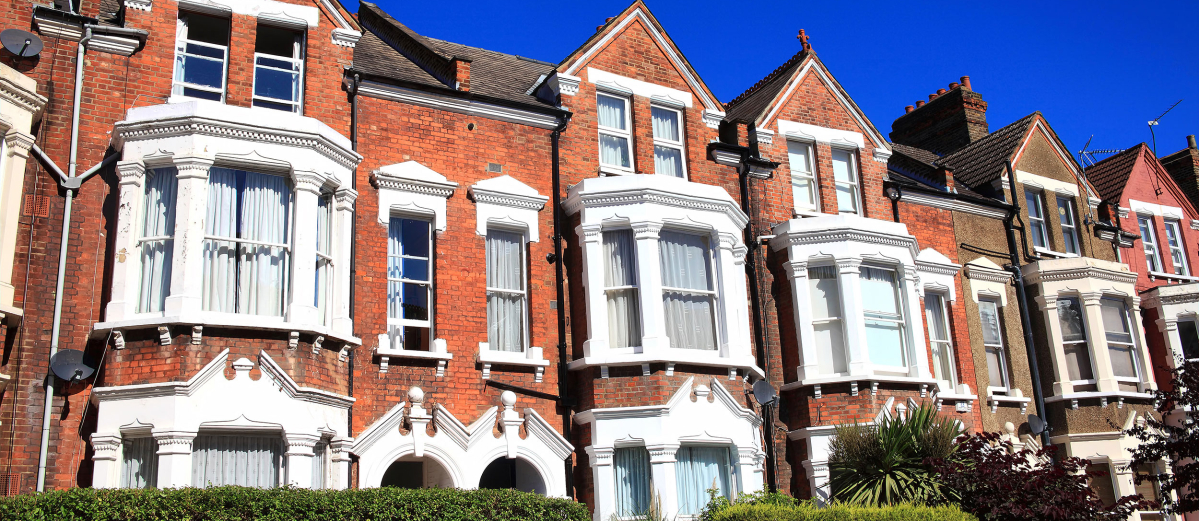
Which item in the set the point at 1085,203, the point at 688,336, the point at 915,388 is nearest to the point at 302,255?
the point at 688,336

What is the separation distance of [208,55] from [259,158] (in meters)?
2.72

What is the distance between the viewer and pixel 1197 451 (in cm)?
1661

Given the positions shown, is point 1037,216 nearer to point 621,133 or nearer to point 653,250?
point 621,133

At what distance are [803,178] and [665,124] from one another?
3.17m

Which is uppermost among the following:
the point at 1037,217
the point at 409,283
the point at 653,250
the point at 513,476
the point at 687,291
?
the point at 1037,217

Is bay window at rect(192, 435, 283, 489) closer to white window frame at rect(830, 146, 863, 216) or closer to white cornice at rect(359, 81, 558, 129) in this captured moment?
white cornice at rect(359, 81, 558, 129)

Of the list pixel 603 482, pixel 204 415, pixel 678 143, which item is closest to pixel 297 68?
pixel 204 415

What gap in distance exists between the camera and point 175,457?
459 inches

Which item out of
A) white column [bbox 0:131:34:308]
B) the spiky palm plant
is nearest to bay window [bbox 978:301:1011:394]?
the spiky palm plant

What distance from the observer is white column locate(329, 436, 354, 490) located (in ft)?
43.1

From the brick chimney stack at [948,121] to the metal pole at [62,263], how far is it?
20.6m

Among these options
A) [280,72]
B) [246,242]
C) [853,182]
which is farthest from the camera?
[853,182]

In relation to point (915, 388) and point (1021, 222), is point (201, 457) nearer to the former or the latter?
point (915, 388)

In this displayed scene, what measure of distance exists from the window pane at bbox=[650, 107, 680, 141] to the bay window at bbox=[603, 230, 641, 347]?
9.39 feet
